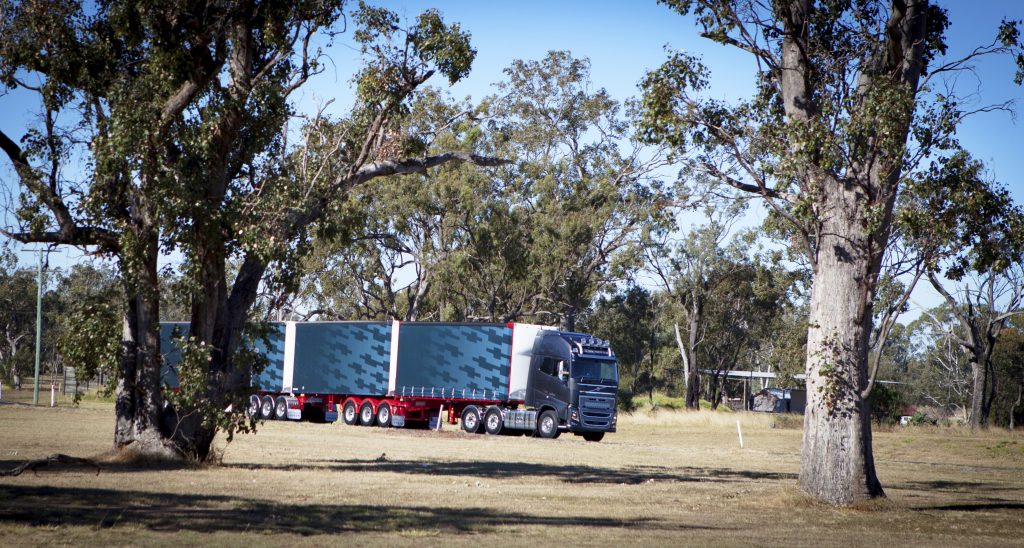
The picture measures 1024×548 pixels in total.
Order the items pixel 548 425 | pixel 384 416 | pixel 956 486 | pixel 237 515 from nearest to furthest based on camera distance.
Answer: pixel 237 515 → pixel 956 486 → pixel 548 425 → pixel 384 416

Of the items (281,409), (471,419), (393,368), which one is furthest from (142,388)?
(281,409)

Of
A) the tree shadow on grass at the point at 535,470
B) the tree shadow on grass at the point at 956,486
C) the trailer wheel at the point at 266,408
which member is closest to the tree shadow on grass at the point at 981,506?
the tree shadow on grass at the point at 956,486

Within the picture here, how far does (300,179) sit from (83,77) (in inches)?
156

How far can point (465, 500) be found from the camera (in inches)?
566

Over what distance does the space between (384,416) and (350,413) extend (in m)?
1.79

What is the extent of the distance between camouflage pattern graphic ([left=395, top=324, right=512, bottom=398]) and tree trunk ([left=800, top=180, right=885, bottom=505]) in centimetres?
2025

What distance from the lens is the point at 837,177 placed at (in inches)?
608

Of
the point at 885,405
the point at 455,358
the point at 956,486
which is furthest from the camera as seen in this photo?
the point at 885,405

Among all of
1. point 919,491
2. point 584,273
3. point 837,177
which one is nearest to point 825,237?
point 837,177

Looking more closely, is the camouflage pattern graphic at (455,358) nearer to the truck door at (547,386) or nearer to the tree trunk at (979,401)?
the truck door at (547,386)

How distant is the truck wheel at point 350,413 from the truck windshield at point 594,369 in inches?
382

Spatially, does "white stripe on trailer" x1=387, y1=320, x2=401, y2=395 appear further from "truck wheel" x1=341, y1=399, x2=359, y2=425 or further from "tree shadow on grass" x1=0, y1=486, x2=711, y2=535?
"tree shadow on grass" x1=0, y1=486, x2=711, y2=535

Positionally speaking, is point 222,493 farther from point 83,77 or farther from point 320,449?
point 320,449

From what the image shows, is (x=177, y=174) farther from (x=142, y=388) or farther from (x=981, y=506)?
(x=981, y=506)
